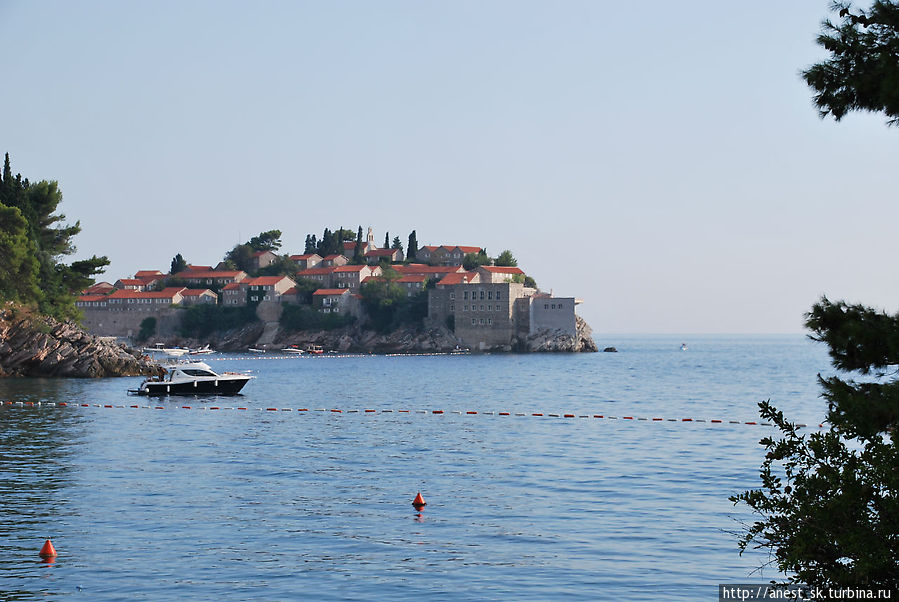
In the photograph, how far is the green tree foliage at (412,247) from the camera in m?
170

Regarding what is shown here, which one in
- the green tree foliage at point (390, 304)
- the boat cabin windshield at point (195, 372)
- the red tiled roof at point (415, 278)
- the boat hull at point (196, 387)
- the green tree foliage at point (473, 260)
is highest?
the green tree foliage at point (473, 260)

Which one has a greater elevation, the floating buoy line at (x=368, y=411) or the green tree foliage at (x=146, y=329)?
the green tree foliage at (x=146, y=329)

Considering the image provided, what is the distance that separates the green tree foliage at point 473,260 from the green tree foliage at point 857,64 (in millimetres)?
147716

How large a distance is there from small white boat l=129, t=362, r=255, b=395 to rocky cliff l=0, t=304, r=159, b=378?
1068 cm

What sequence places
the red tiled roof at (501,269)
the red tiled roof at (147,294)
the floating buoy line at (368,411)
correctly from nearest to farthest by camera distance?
the floating buoy line at (368,411)
the red tiled roof at (501,269)
the red tiled roof at (147,294)

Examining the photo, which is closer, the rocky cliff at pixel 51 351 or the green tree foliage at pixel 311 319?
the rocky cliff at pixel 51 351

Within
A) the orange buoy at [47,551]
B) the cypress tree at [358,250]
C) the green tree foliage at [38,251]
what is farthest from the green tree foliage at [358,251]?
the orange buoy at [47,551]

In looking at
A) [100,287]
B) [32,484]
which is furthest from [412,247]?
[32,484]

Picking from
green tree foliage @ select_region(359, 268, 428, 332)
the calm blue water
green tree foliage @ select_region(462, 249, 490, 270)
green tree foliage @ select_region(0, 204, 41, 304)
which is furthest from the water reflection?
green tree foliage @ select_region(462, 249, 490, 270)

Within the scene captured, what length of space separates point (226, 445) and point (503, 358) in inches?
3673

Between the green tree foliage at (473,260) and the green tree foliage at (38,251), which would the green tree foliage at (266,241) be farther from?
the green tree foliage at (38,251)

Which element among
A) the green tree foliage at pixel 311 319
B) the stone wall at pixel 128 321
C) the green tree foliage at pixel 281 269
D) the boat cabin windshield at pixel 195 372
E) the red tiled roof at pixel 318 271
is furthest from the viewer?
the green tree foliage at pixel 281 269

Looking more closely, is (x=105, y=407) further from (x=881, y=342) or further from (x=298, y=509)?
(x=881, y=342)

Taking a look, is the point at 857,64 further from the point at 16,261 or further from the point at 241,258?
the point at 241,258
